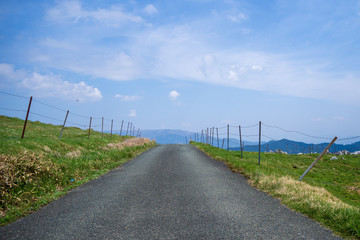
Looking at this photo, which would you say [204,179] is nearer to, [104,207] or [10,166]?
[104,207]

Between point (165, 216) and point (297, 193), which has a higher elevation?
point (297, 193)

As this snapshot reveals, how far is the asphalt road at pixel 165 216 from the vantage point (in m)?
4.87

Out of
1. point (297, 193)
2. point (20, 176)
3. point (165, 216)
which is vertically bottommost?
point (165, 216)

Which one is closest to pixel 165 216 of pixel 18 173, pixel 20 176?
pixel 20 176

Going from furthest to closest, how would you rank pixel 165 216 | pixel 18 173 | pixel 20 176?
pixel 18 173
pixel 20 176
pixel 165 216

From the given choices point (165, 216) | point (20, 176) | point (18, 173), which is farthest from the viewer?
point (18, 173)

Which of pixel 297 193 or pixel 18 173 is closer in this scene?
pixel 297 193

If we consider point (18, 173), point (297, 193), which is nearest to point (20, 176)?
point (18, 173)

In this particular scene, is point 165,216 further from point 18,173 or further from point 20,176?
point 18,173

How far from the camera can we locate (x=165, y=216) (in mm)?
5918

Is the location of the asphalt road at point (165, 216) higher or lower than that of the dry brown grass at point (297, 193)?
lower

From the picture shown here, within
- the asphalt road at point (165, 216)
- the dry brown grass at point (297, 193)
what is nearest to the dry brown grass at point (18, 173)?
the asphalt road at point (165, 216)

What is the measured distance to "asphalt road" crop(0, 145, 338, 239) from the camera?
192 inches

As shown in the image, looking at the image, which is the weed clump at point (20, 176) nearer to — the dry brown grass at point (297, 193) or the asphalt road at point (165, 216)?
the asphalt road at point (165, 216)
